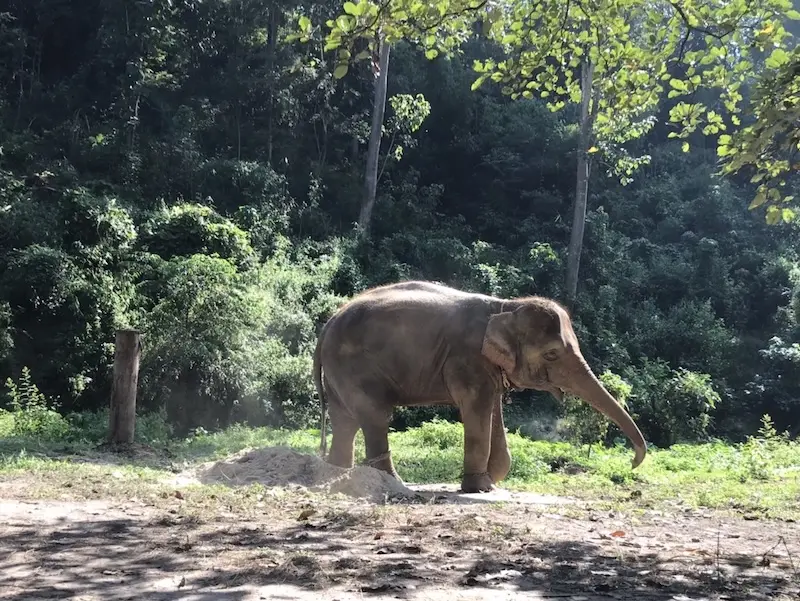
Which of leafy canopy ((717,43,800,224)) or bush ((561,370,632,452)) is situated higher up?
leafy canopy ((717,43,800,224))

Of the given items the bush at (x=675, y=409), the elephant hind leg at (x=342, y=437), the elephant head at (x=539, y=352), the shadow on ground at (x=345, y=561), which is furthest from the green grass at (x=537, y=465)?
the bush at (x=675, y=409)

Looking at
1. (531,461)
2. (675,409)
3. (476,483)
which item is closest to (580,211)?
(675,409)

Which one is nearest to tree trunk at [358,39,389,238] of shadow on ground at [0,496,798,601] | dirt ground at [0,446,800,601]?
dirt ground at [0,446,800,601]

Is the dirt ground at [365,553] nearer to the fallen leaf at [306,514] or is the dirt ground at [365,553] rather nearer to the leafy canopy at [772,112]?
the fallen leaf at [306,514]

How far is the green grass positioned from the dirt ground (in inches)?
59.6

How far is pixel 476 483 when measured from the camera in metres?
7.98

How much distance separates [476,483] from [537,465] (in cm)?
300

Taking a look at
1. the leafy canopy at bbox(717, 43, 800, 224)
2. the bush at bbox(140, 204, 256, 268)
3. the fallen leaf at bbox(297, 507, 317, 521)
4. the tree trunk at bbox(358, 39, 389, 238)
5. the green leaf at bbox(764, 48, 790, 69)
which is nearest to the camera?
the leafy canopy at bbox(717, 43, 800, 224)

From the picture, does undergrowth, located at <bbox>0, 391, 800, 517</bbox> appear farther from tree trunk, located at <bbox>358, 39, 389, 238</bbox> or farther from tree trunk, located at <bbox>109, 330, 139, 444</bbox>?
tree trunk, located at <bbox>358, 39, 389, 238</bbox>

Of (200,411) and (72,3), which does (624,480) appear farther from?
(72,3)

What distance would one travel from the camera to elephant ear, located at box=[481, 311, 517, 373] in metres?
7.91

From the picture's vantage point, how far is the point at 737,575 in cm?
416

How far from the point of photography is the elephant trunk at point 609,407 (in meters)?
7.70

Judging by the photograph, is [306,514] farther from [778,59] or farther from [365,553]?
[778,59]
